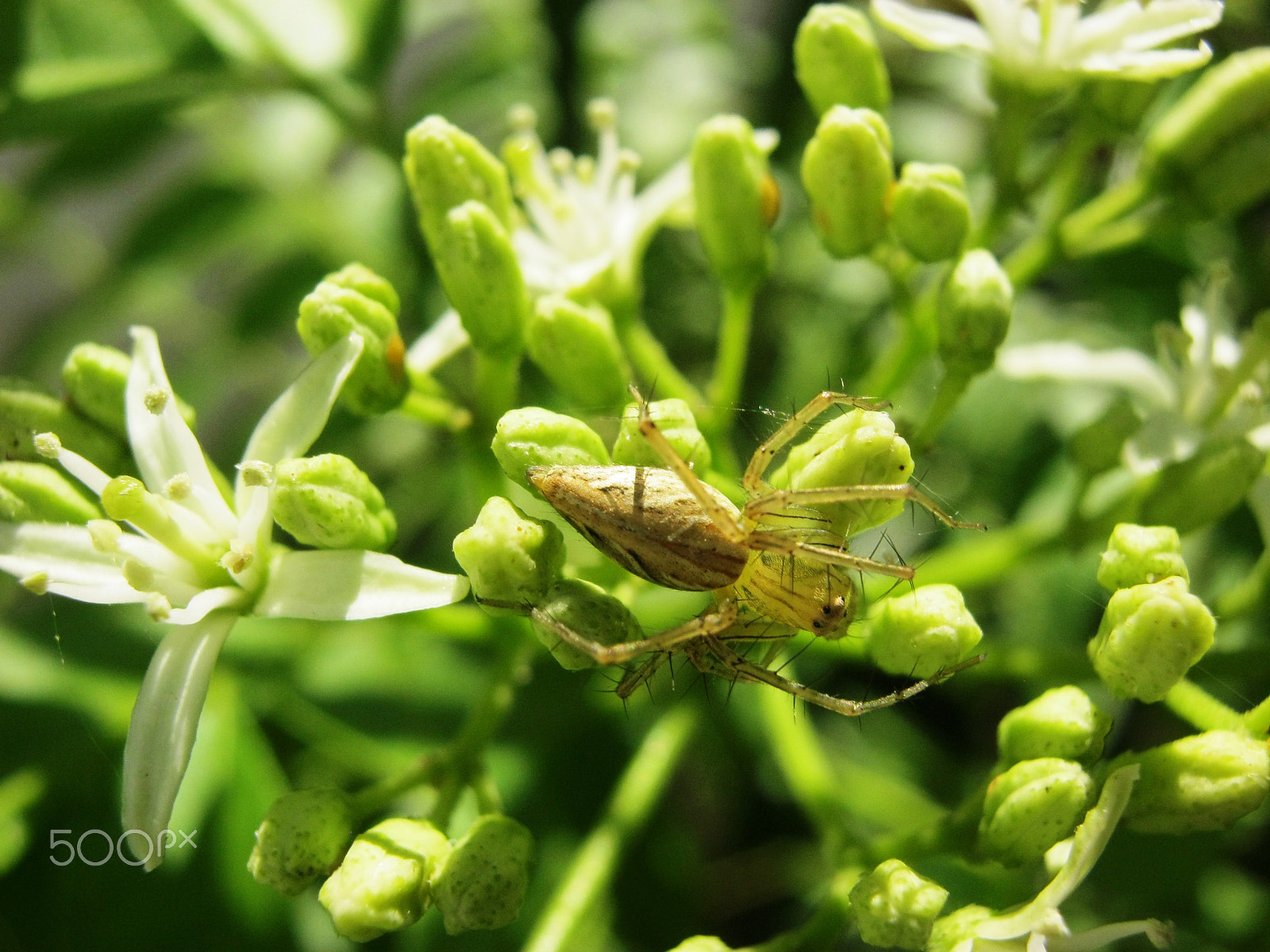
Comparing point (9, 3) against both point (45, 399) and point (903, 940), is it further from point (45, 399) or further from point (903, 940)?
point (903, 940)

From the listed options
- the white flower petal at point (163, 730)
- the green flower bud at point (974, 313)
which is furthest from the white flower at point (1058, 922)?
the white flower petal at point (163, 730)

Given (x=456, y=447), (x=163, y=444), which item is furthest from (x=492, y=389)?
(x=456, y=447)

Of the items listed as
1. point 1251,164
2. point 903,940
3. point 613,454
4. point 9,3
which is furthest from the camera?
point 9,3

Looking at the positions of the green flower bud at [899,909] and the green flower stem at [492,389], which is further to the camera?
the green flower stem at [492,389]

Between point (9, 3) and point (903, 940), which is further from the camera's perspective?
point (9, 3)

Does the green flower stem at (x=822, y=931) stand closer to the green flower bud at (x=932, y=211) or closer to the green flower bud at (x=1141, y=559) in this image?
the green flower bud at (x=1141, y=559)

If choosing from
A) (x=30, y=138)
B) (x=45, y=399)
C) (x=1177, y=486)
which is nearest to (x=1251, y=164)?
(x=1177, y=486)

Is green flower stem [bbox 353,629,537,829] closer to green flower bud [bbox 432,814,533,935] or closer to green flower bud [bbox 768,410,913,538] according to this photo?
green flower bud [bbox 432,814,533,935]
